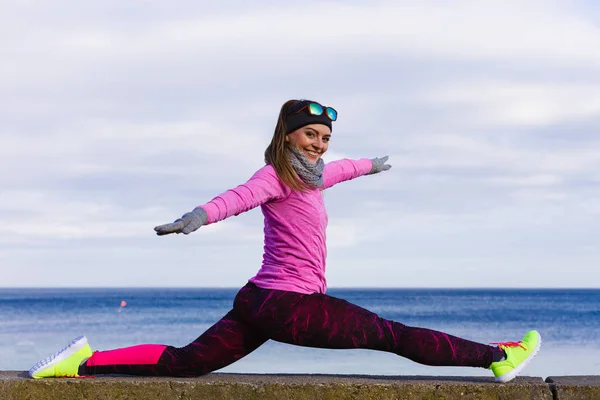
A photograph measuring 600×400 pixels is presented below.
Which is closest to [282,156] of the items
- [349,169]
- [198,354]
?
[349,169]

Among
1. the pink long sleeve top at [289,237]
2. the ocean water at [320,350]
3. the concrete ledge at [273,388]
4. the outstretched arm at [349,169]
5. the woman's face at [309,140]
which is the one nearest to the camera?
the concrete ledge at [273,388]

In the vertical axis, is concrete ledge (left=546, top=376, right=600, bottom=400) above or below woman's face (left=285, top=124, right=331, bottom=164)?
below

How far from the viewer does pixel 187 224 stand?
4.12m

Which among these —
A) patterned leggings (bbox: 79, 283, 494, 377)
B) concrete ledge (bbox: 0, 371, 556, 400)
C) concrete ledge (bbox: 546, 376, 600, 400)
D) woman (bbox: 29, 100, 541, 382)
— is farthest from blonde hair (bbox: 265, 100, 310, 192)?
concrete ledge (bbox: 546, 376, 600, 400)

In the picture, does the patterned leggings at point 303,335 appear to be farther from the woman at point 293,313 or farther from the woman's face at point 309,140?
the woman's face at point 309,140

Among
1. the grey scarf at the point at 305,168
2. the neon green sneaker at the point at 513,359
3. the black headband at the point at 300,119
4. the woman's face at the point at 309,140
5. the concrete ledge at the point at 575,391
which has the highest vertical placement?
the black headband at the point at 300,119

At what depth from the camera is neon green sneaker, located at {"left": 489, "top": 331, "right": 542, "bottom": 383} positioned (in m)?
4.64

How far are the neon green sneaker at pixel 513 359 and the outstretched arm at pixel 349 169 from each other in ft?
4.43

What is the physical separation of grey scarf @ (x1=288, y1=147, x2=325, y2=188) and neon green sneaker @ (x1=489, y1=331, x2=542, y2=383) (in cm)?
135

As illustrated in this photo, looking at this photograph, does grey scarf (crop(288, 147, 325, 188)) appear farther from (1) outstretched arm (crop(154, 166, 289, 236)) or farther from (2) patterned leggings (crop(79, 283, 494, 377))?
(2) patterned leggings (crop(79, 283, 494, 377))

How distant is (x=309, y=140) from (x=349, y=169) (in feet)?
1.93

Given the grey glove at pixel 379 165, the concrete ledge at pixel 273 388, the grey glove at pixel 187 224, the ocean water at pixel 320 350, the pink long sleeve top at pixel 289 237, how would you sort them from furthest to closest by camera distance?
1. the ocean water at pixel 320 350
2. the grey glove at pixel 379 165
3. the pink long sleeve top at pixel 289 237
4. the concrete ledge at pixel 273 388
5. the grey glove at pixel 187 224

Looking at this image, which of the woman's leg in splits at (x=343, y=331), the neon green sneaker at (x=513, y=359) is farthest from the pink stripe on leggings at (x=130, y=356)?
the neon green sneaker at (x=513, y=359)

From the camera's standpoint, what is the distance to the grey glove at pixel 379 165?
5.62 metres
